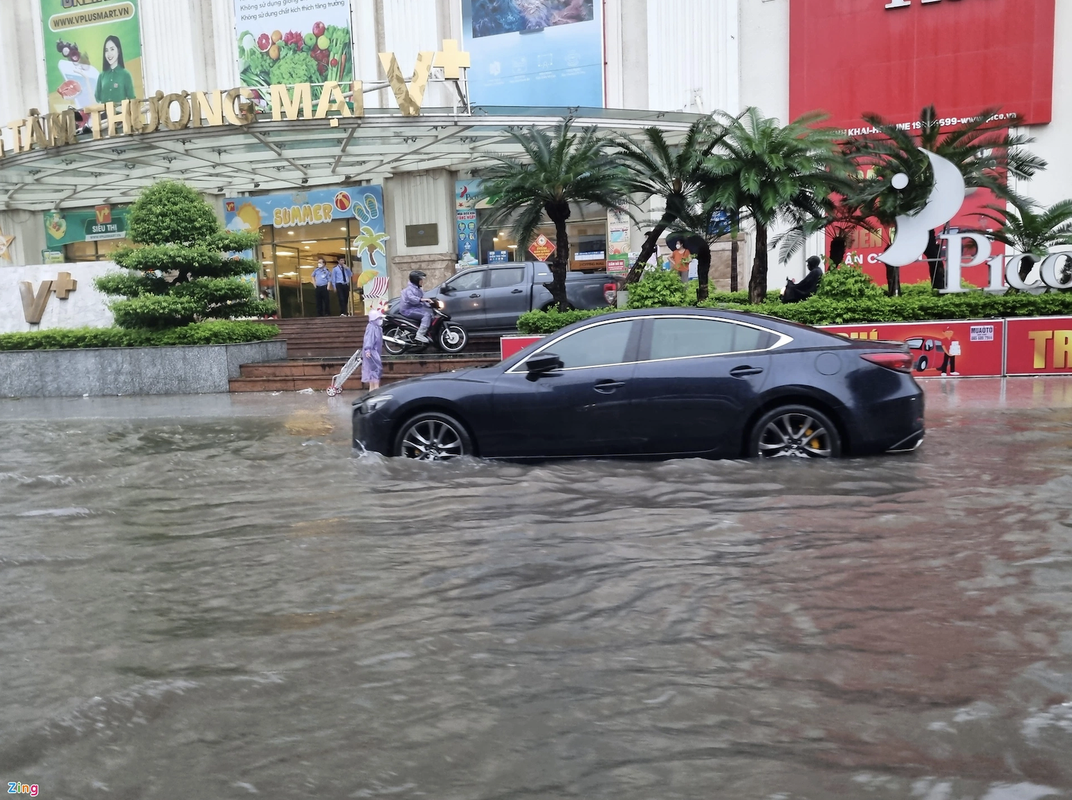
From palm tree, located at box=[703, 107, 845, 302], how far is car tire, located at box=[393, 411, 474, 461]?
33.4 feet

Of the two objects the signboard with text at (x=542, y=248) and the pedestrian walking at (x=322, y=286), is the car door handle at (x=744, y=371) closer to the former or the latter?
the signboard with text at (x=542, y=248)

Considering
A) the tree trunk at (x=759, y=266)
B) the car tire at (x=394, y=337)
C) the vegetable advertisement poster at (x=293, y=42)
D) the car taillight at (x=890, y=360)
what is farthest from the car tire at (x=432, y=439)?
the vegetable advertisement poster at (x=293, y=42)

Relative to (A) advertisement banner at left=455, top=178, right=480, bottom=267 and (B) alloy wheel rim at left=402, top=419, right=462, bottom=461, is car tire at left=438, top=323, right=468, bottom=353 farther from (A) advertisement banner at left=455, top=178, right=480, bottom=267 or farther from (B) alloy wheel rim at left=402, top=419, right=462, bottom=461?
(A) advertisement banner at left=455, top=178, right=480, bottom=267

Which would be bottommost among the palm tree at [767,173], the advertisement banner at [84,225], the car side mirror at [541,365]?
the car side mirror at [541,365]

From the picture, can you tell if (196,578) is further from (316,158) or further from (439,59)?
(316,158)

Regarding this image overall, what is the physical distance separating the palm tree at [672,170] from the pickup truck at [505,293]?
2.80 ft

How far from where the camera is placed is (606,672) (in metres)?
3.28

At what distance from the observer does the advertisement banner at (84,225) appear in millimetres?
30406

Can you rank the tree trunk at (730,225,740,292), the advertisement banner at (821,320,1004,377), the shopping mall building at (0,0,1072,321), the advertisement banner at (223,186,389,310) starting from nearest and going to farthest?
the advertisement banner at (821,320,1004,377) → the shopping mall building at (0,0,1072,321) → the tree trunk at (730,225,740,292) → the advertisement banner at (223,186,389,310)

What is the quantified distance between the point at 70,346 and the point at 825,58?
20.3m

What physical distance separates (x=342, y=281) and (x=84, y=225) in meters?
11.0

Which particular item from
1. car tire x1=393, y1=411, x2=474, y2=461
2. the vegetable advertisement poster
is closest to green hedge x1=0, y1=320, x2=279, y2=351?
car tire x1=393, y1=411, x2=474, y2=461

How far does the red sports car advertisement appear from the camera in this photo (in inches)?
884

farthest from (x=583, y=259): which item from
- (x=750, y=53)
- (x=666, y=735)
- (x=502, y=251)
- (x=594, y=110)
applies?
(x=666, y=735)
